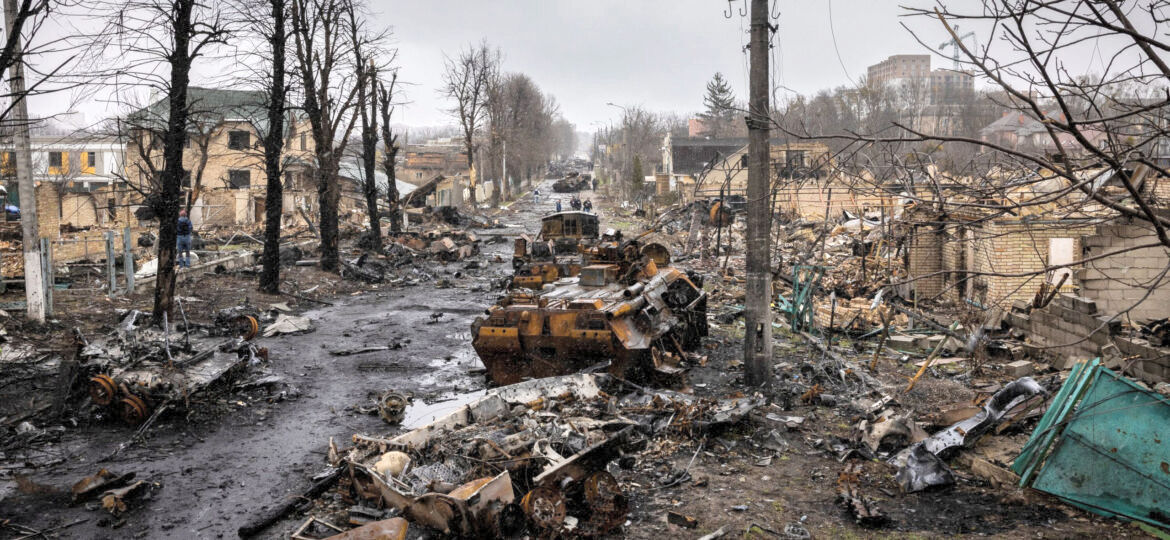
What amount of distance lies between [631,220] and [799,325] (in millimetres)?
28403

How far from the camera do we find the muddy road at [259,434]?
6418mm

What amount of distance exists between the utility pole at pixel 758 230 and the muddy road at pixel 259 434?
3.93 metres

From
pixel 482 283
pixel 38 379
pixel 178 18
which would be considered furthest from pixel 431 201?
pixel 38 379

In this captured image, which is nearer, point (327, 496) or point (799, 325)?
point (327, 496)

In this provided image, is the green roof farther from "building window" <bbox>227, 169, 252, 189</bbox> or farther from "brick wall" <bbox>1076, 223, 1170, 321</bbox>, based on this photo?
"brick wall" <bbox>1076, 223, 1170, 321</bbox>

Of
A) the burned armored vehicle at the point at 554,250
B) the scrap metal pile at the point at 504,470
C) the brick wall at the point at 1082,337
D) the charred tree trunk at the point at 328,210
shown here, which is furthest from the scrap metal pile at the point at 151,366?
the charred tree trunk at the point at 328,210

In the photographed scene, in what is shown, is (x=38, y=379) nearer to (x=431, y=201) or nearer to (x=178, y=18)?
(x=178, y=18)

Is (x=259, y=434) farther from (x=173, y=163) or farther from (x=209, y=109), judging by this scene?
(x=173, y=163)

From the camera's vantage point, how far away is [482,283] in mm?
21750

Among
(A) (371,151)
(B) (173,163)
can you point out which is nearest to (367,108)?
(A) (371,151)

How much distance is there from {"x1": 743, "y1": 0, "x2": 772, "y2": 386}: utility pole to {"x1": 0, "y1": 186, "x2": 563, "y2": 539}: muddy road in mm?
3925

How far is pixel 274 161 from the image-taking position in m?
18.0

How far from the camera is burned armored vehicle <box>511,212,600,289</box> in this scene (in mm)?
14070

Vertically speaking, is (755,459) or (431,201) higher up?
(431,201)
